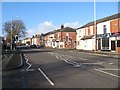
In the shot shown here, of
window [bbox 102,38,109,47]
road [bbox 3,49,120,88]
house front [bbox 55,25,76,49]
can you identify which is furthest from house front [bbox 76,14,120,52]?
house front [bbox 55,25,76,49]

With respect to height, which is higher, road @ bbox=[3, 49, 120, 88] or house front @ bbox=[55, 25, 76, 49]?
house front @ bbox=[55, 25, 76, 49]

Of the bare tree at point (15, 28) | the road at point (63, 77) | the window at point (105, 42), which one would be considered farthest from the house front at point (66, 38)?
the road at point (63, 77)

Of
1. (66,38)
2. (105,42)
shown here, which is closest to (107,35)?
(105,42)

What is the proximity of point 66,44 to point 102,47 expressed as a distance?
41835 mm

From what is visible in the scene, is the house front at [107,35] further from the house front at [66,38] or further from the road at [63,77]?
the house front at [66,38]

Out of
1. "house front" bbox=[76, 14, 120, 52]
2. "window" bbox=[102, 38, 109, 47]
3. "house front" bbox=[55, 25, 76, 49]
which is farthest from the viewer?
"house front" bbox=[55, 25, 76, 49]

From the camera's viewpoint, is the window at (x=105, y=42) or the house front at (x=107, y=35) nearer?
the house front at (x=107, y=35)

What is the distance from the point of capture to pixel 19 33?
107 m

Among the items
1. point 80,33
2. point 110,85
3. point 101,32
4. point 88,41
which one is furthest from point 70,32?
point 110,85

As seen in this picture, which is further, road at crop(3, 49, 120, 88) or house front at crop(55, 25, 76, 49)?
house front at crop(55, 25, 76, 49)

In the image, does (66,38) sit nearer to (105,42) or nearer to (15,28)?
(15,28)

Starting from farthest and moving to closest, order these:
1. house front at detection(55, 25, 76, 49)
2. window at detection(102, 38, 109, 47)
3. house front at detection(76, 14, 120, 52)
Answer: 1. house front at detection(55, 25, 76, 49)
2. window at detection(102, 38, 109, 47)
3. house front at detection(76, 14, 120, 52)

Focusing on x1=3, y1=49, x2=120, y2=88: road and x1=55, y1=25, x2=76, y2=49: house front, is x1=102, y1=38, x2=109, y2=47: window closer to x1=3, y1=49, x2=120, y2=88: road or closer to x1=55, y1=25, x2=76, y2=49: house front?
x1=3, y1=49, x2=120, y2=88: road

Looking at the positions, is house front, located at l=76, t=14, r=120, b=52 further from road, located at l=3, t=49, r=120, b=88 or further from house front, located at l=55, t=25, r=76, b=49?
house front, located at l=55, t=25, r=76, b=49
